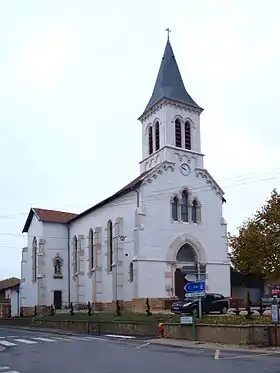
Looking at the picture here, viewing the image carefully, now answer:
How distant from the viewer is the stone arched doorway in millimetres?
46188

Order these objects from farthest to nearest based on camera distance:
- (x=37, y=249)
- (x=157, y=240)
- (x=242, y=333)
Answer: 1. (x=37, y=249)
2. (x=157, y=240)
3. (x=242, y=333)

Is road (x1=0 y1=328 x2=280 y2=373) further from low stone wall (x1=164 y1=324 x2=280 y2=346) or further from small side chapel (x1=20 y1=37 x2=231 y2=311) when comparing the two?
small side chapel (x1=20 y1=37 x2=231 y2=311)

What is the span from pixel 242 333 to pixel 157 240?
22.6m

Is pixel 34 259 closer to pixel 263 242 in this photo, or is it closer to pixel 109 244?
pixel 109 244

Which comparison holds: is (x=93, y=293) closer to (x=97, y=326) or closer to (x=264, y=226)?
(x=97, y=326)

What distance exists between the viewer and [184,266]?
46.6 m

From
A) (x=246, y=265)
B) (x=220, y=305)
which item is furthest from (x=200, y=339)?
(x=220, y=305)

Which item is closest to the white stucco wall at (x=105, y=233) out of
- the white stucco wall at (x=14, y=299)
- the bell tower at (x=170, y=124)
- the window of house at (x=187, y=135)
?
the bell tower at (x=170, y=124)

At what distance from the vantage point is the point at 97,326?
117 ft

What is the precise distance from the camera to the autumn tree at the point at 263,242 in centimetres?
3120

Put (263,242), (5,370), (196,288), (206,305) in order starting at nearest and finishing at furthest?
(5,370) → (196,288) → (263,242) → (206,305)

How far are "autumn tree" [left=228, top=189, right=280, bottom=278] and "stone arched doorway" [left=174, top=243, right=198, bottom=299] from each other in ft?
44.7

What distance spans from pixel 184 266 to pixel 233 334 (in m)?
23.1

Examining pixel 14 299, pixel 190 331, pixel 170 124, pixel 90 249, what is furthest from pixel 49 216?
pixel 190 331
